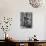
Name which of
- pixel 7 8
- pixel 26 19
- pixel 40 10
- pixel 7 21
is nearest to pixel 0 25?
pixel 7 21

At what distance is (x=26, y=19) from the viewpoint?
4238mm

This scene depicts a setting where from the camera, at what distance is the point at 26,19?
4.24 metres

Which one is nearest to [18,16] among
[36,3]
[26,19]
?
[26,19]

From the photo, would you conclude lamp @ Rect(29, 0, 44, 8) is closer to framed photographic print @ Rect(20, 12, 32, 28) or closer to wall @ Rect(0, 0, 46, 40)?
wall @ Rect(0, 0, 46, 40)

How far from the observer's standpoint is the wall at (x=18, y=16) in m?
4.14

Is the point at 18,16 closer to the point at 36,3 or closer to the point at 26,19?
the point at 26,19

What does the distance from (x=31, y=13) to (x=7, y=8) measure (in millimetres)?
795

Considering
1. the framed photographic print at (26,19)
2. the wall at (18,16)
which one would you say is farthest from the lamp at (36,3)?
the framed photographic print at (26,19)

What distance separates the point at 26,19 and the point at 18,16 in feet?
0.92

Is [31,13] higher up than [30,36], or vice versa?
[31,13]

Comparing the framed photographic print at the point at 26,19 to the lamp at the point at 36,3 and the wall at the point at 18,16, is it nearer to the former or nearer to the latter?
the wall at the point at 18,16

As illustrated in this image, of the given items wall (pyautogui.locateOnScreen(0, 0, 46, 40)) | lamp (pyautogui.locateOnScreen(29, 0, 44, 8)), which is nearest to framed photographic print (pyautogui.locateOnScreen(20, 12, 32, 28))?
wall (pyautogui.locateOnScreen(0, 0, 46, 40))

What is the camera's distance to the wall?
13.6 feet

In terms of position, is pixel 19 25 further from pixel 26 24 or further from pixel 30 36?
pixel 30 36
